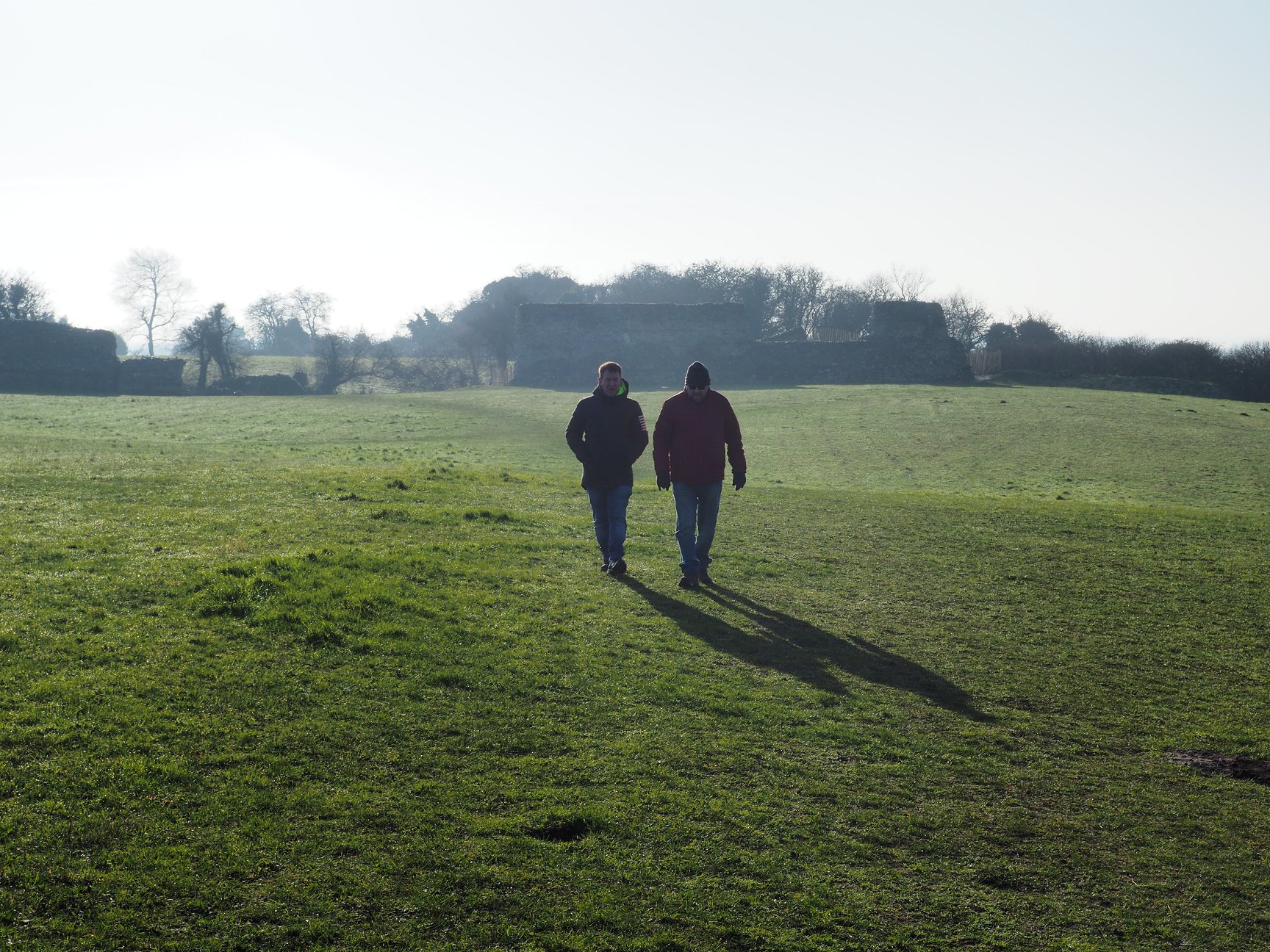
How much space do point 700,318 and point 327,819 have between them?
2595 inches

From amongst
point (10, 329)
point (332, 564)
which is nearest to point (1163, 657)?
point (332, 564)

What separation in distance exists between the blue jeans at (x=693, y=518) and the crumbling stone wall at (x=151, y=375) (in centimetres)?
5910

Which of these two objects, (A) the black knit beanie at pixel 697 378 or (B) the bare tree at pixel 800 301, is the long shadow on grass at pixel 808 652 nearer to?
(A) the black knit beanie at pixel 697 378

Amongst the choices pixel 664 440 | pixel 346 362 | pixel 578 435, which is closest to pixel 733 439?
pixel 664 440

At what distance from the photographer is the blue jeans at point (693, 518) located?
10.3 m

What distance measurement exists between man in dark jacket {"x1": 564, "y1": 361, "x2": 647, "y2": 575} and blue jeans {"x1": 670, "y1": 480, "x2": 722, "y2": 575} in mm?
605

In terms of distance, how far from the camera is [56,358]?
6225cm

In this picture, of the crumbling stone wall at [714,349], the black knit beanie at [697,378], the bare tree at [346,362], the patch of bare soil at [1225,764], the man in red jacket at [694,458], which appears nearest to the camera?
the patch of bare soil at [1225,764]

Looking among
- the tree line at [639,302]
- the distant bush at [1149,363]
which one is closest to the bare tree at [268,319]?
the tree line at [639,302]

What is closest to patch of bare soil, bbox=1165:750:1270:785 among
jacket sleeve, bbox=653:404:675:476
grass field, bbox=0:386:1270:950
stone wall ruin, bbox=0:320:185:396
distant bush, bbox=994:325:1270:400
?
grass field, bbox=0:386:1270:950

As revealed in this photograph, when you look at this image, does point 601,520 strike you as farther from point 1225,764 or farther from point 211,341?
point 211,341

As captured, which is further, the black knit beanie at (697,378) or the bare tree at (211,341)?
the bare tree at (211,341)

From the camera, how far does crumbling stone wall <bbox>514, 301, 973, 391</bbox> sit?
63562 mm

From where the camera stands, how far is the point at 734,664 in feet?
25.1
